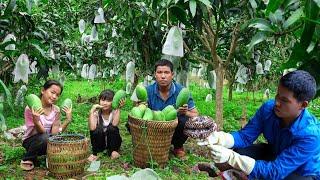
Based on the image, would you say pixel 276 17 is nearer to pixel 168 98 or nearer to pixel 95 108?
pixel 168 98

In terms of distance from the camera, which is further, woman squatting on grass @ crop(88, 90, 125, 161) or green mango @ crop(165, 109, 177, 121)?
woman squatting on grass @ crop(88, 90, 125, 161)

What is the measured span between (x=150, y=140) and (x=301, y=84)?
4.81 ft

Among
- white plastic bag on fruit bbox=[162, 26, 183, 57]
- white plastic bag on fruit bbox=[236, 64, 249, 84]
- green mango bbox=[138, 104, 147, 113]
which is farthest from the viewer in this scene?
white plastic bag on fruit bbox=[236, 64, 249, 84]

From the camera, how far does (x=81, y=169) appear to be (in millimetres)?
3020

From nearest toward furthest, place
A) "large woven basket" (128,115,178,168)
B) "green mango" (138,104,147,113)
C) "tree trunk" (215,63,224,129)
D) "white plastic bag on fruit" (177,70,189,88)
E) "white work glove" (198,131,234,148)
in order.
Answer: "white work glove" (198,131,234,148), "large woven basket" (128,115,178,168), "green mango" (138,104,147,113), "tree trunk" (215,63,224,129), "white plastic bag on fruit" (177,70,189,88)

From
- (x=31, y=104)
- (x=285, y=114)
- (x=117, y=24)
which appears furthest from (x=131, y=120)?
(x=117, y=24)

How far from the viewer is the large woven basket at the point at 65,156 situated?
113 inches

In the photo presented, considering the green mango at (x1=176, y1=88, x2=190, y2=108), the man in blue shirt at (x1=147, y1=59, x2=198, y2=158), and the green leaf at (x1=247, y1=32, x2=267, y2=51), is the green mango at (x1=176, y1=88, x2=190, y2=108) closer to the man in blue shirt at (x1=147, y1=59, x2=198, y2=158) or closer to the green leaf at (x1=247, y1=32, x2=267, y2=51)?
the man in blue shirt at (x1=147, y1=59, x2=198, y2=158)

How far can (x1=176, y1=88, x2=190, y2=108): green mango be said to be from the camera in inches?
122

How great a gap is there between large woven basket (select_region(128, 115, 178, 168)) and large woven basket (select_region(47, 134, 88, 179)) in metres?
0.39

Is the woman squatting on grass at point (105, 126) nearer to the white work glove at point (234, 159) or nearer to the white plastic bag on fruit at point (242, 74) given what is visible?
the white work glove at point (234, 159)

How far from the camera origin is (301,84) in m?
1.76

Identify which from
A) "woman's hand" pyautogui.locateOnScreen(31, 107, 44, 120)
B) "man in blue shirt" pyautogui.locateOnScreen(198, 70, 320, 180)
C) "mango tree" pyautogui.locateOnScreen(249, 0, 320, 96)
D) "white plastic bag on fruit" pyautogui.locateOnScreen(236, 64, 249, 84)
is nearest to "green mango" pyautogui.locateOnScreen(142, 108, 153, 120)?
"woman's hand" pyautogui.locateOnScreen(31, 107, 44, 120)

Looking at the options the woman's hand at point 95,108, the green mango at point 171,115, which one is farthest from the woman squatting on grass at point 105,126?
the green mango at point 171,115
